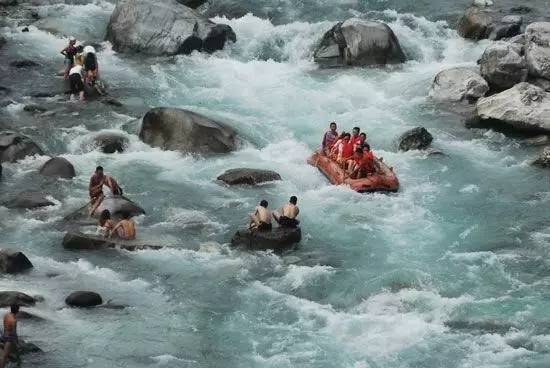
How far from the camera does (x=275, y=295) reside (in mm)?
15953

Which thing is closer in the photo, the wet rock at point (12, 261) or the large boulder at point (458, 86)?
the wet rock at point (12, 261)

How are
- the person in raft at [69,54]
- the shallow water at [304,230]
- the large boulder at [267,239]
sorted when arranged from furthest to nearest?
the person in raft at [69,54]
the large boulder at [267,239]
the shallow water at [304,230]

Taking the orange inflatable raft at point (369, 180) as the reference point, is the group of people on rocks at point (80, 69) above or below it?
above

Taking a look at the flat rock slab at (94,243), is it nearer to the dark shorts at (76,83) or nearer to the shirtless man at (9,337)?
the shirtless man at (9,337)

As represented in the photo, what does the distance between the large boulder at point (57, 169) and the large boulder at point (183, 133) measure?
2.49 m

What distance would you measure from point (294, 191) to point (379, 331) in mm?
6261

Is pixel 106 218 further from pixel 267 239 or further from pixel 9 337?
pixel 9 337

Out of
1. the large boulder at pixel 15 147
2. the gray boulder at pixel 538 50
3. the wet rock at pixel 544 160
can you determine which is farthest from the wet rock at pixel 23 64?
the wet rock at pixel 544 160

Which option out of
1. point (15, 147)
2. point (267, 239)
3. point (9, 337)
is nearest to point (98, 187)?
point (15, 147)

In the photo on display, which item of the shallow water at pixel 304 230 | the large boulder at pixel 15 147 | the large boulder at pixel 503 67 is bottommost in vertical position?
the shallow water at pixel 304 230

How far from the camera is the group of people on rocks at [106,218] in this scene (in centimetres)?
1754

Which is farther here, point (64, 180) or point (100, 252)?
point (64, 180)

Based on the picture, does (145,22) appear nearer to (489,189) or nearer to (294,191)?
(294,191)

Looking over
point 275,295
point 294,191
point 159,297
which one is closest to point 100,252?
point 159,297
